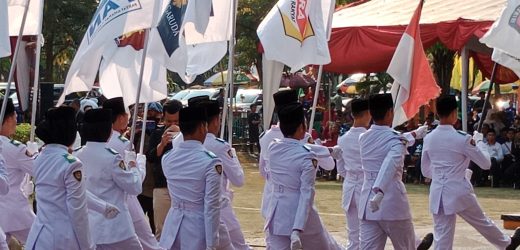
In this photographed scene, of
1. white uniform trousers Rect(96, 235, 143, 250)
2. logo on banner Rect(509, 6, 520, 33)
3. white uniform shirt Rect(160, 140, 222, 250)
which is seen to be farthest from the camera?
logo on banner Rect(509, 6, 520, 33)

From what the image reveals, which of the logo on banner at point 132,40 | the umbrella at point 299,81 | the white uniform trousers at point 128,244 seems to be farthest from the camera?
the umbrella at point 299,81

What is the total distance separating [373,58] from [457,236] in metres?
5.99

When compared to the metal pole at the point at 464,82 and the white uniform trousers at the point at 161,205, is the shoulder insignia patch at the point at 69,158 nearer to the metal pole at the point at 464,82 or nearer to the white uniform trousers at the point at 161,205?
the white uniform trousers at the point at 161,205

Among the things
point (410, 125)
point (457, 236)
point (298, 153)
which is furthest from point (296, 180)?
point (410, 125)

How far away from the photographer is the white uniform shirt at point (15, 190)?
10.4 meters

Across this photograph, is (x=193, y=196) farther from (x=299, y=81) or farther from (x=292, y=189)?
(x=299, y=81)

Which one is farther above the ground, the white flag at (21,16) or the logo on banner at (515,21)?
the logo on banner at (515,21)

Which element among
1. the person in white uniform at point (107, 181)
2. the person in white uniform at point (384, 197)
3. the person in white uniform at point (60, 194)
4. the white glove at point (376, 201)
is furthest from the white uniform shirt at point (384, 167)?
the person in white uniform at point (60, 194)

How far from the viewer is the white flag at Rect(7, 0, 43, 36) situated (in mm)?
12227

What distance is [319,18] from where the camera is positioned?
41.9 feet

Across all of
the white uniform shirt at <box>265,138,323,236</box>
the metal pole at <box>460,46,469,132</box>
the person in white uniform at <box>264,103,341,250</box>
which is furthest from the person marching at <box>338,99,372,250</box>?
the metal pole at <box>460,46,469,132</box>

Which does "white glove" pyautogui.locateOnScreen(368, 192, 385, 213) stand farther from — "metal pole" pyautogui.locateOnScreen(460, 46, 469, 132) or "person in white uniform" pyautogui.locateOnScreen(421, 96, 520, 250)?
"metal pole" pyautogui.locateOnScreen(460, 46, 469, 132)

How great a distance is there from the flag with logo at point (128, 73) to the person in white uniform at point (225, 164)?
1.42 metres

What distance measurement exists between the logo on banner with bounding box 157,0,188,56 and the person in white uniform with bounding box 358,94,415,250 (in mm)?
2076
